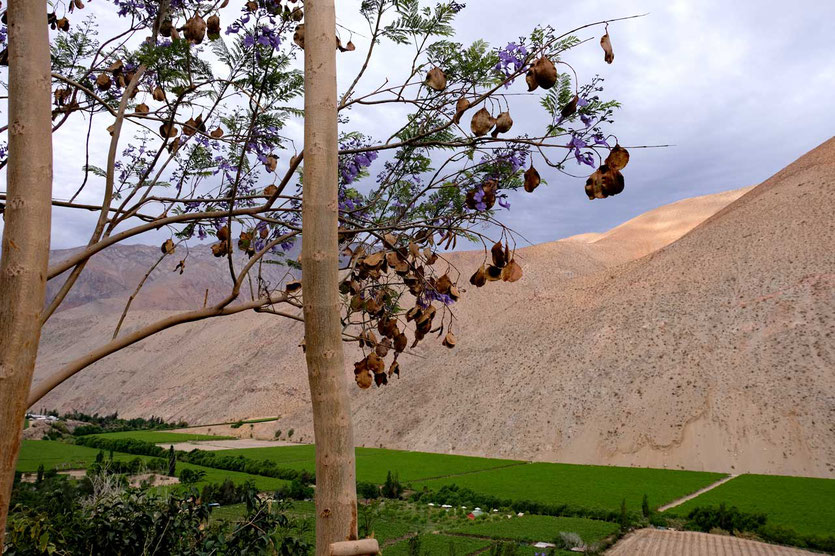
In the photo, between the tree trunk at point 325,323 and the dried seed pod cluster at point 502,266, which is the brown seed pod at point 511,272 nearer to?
the dried seed pod cluster at point 502,266

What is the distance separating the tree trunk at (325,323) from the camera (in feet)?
7.55

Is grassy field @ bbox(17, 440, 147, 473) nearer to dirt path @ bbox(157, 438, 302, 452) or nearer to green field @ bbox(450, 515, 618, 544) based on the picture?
dirt path @ bbox(157, 438, 302, 452)

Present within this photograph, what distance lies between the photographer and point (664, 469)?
91.4ft

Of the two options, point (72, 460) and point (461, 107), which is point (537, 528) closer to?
point (461, 107)

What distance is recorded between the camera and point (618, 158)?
2227 millimetres

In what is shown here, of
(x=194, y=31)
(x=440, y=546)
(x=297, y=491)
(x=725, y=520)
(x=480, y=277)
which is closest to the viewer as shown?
(x=480, y=277)

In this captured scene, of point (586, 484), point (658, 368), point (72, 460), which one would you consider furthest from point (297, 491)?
point (658, 368)

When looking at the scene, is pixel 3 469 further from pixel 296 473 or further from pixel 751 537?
pixel 296 473

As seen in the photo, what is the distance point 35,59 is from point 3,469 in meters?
1.67

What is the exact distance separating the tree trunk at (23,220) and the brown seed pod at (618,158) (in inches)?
88.2

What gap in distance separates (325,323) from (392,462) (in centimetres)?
3096

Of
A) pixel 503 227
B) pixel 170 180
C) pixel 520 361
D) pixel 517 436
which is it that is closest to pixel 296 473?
pixel 517 436

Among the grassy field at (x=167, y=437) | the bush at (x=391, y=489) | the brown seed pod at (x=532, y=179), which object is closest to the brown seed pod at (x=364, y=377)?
the brown seed pod at (x=532, y=179)

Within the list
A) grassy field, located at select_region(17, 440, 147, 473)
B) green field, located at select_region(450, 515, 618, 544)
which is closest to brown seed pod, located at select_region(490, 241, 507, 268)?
green field, located at select_region(450, 515, 618, 544)
